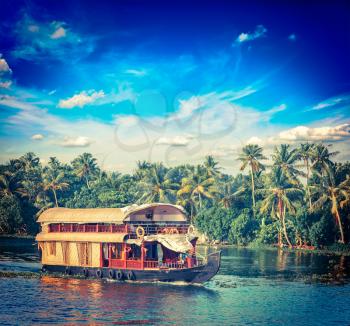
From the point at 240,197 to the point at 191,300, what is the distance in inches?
1530

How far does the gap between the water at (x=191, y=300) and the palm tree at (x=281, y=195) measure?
18353 millimetres

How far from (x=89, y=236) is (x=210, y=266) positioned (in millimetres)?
8233

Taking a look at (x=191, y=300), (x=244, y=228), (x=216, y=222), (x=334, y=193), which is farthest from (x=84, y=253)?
(x=216, y=222)

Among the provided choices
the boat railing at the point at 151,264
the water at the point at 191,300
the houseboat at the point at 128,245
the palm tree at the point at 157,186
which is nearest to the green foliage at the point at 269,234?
the palm tree at the point at 157,186

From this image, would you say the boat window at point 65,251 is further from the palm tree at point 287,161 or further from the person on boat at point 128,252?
the palm tree at point 287,161

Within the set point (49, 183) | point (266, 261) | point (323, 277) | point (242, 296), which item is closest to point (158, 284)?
point (242, 296)

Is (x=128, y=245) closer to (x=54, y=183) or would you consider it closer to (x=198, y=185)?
(x=198, y=185)

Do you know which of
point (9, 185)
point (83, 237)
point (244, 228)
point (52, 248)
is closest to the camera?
point (83, 237)

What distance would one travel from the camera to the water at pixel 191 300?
880 inches

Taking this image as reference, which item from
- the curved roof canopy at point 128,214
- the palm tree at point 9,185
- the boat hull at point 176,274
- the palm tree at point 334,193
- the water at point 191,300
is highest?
the palm tree at point 9,185

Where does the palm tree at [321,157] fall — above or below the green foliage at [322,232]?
above

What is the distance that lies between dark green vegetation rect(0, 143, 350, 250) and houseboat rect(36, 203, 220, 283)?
24275 millimetres

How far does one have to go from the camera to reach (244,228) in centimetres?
5969

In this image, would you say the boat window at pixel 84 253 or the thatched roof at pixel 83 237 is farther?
the boat window at pixel 84 253
